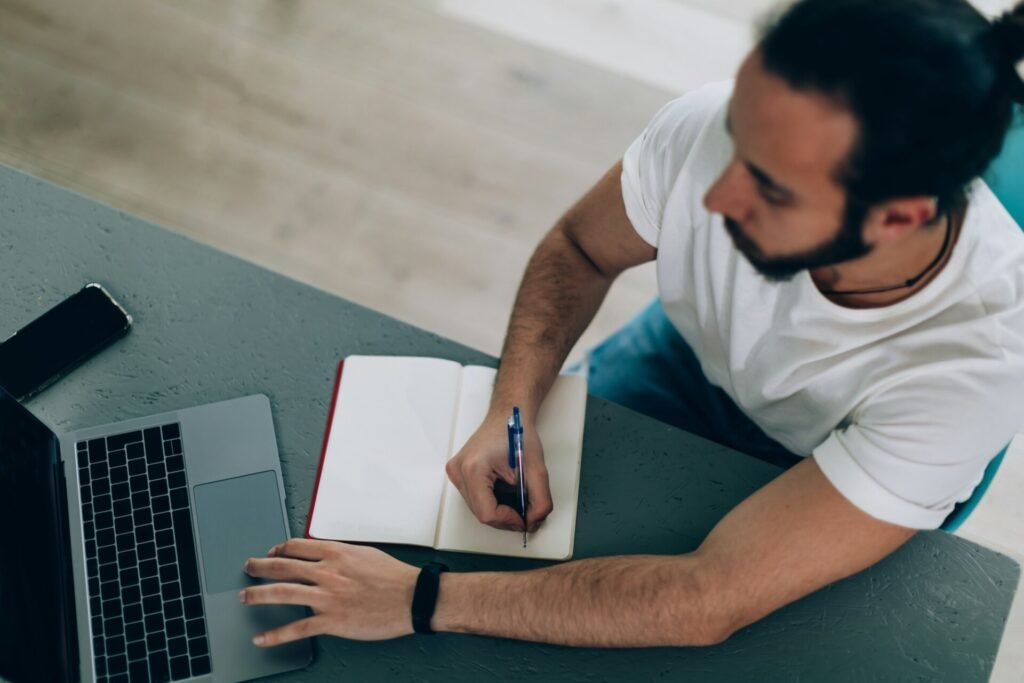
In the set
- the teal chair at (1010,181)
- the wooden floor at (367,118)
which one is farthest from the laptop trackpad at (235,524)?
the wooden floor at (367,118)

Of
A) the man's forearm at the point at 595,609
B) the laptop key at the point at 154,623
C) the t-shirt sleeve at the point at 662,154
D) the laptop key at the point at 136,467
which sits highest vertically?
the t-shirt sleeve at the point at 662,154

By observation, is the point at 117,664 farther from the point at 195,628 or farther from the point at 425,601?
the point at 425,601

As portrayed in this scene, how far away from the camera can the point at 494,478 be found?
109 cm

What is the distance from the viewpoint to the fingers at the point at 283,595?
1.02m

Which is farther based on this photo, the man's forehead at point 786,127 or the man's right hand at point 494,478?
the man's right hand at point 494,478

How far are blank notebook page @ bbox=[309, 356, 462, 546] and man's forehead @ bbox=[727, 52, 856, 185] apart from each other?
466mm

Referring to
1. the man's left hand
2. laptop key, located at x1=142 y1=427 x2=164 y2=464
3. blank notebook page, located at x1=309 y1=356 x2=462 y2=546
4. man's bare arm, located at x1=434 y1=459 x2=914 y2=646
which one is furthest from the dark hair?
laptop key, located at x1=142 y1=427 x2=164 y2=464

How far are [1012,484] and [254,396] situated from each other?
5.14 feet

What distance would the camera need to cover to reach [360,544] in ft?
3.57

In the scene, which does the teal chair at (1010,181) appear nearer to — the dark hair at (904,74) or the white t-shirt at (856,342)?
the white t-shirt at (856,342)

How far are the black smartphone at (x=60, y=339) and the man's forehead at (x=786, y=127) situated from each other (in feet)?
→ 2.62

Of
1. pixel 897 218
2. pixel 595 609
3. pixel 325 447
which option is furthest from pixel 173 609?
pixel 897 218

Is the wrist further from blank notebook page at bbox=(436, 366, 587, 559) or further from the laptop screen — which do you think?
the laptop screen

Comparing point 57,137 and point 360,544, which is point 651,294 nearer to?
point 360,544
